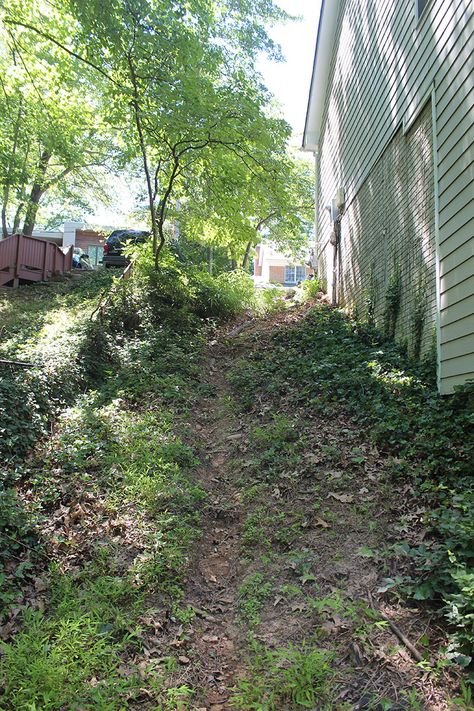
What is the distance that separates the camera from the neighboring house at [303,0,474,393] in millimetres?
4895

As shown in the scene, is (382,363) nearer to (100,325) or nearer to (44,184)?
(100,325)

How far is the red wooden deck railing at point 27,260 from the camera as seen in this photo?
15.4m

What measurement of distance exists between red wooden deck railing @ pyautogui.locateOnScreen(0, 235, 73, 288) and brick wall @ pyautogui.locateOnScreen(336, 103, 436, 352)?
10530 millimetres

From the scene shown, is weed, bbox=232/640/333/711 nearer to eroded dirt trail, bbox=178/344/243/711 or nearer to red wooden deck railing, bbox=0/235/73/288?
eroded dirt trail, bbox=178/344/243/711

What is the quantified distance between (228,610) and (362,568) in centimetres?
101

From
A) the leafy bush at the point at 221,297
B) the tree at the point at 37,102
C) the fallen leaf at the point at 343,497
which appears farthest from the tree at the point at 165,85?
the fallen leaf at the point at 343,497

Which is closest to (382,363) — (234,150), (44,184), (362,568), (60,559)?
(362,568)

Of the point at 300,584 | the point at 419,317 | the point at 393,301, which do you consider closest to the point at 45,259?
the point at 393,301

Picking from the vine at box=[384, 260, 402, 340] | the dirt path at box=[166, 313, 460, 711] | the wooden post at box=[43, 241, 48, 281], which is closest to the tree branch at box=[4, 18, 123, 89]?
the vine at box=[384, 260, 402, 340]

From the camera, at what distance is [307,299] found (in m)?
14.3

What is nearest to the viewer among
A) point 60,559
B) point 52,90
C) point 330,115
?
point 60,559

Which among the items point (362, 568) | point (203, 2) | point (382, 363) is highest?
point (203, 2)

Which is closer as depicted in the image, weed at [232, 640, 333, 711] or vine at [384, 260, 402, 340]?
weed at [232, 640, 333, 711]

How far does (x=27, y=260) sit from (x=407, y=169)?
1281cm
